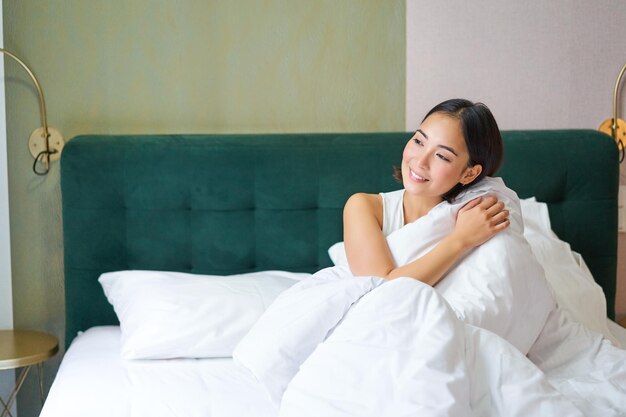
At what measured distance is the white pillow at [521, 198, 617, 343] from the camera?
2.54m

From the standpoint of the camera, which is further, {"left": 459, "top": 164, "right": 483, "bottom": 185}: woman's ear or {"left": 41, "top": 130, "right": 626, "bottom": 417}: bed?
{"left": 41, "top": 130, "right": 626, "bottom": 417}: bed

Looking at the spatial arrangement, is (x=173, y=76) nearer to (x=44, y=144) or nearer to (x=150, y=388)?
(x=44, y=144)

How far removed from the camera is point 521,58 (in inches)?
123

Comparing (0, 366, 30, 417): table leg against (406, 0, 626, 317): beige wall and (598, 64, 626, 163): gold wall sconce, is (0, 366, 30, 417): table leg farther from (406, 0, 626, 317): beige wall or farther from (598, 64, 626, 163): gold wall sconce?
(598, 64, 626, 163): gold wall sconce

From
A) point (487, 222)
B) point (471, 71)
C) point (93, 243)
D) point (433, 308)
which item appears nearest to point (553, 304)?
point (487, 222)

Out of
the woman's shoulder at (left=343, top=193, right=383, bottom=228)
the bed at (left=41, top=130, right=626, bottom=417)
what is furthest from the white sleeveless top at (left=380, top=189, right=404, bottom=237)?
the bed at (left=41, top=130, right=626, bottom=417)

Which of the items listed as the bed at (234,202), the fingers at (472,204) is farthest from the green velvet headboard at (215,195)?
the fingers at (472,204)

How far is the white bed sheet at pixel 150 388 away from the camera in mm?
2016

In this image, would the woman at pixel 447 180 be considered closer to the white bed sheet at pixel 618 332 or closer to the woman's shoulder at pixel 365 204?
the woman's shoulder at pixel 365 204

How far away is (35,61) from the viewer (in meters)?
2.85

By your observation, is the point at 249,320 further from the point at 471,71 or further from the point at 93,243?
the point at 471,71

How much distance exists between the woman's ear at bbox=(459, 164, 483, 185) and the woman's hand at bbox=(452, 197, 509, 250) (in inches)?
2.9

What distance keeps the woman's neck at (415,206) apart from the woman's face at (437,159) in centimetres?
12

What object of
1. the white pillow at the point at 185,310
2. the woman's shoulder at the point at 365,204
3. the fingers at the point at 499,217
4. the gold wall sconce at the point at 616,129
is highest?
the gold wall sconce at the point at 616,129
